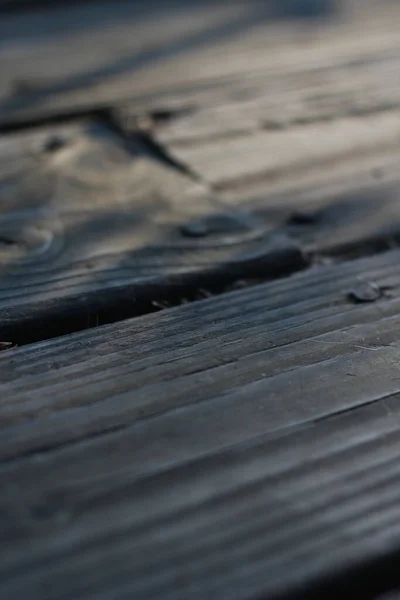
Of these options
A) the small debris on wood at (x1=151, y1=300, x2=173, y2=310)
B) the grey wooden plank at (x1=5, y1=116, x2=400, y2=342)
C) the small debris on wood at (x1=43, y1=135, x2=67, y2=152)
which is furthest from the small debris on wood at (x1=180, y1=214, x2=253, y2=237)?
the small debris on wood at (x1=43, y1=135, x2=67, y2=152)

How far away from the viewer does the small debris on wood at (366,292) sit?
2.75ft

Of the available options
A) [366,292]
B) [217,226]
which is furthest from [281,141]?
[366,292]

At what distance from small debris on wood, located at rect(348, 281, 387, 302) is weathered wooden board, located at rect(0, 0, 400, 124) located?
0.67 m

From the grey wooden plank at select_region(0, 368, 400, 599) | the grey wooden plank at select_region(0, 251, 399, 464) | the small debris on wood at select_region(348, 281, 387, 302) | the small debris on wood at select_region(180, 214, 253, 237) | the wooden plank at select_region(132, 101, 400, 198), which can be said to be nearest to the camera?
the grey wooden plank at select_region(0, 368, 400, 599)

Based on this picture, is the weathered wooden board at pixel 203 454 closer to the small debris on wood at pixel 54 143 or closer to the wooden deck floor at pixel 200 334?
the wooden deck floor at pixel 200 334

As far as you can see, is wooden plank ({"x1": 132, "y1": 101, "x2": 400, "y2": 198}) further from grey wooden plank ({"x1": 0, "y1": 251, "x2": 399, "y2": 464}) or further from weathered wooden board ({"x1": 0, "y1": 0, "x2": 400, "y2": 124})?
grey wooden plank ({"x1": 0, "y1": 251, "x2": 399, "y2": 464})

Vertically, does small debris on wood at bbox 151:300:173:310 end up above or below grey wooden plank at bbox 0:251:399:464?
below

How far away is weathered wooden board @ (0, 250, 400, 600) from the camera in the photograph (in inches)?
20.8

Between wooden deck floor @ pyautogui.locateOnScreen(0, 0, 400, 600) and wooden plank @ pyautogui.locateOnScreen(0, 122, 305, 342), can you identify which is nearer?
wooden deck floor @ pyautogui.locateOnScreen(0, 0, 400, 600)

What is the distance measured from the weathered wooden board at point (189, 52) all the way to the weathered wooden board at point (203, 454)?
0.75 meters

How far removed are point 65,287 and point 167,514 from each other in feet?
1.17

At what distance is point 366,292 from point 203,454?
307 millimetres

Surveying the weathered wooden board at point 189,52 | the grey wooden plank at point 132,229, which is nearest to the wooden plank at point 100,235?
the grey wooden plank at point 132,229

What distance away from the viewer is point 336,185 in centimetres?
114
